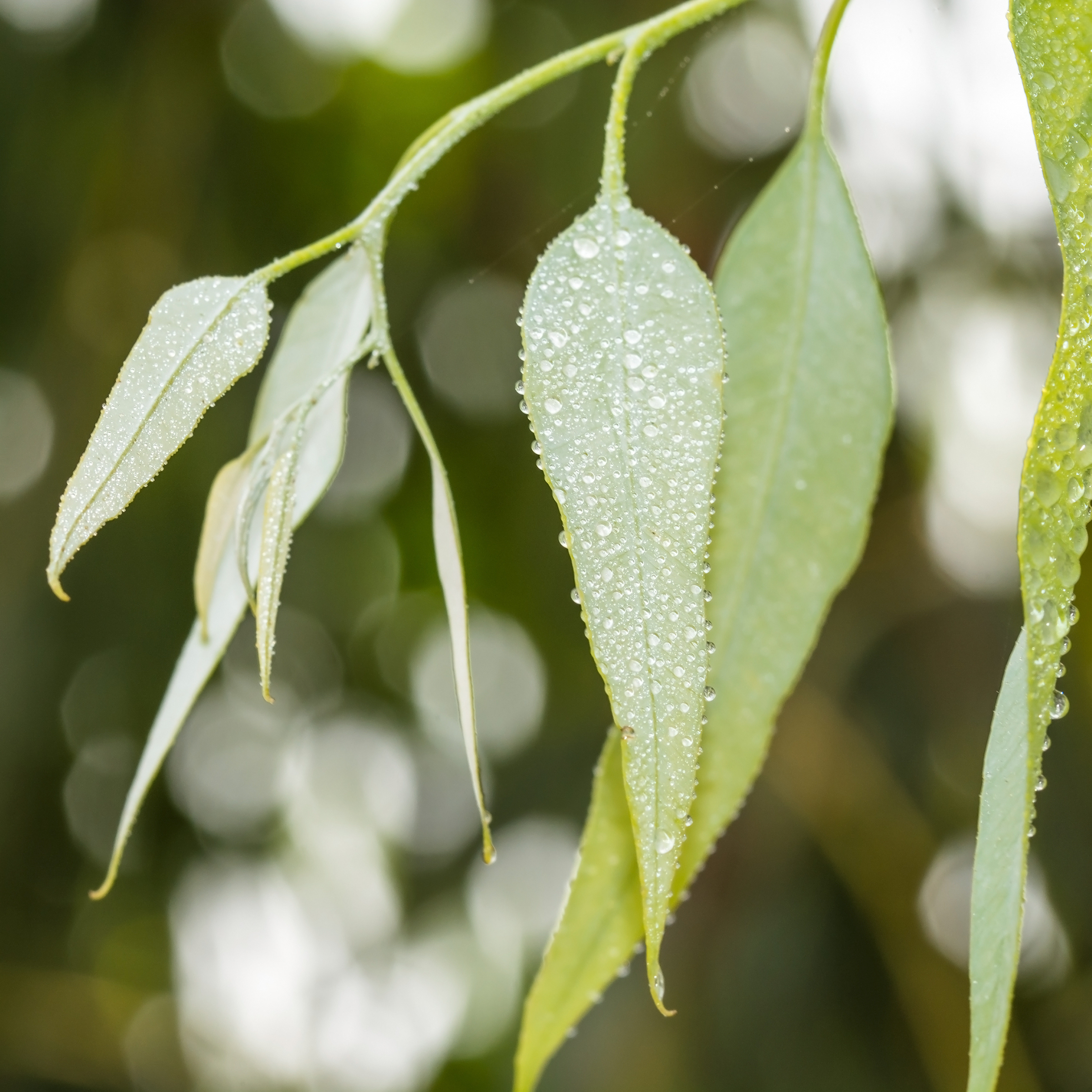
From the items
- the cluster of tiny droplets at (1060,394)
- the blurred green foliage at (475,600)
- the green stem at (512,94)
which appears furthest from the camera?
the blurred green foliage at (475,600)

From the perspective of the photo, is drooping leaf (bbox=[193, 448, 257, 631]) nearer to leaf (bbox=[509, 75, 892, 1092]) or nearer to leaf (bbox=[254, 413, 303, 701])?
leaf (bbox=[254, 413, 303, 701])

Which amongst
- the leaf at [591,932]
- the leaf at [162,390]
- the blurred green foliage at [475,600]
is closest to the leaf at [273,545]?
the leaf at [162,390]

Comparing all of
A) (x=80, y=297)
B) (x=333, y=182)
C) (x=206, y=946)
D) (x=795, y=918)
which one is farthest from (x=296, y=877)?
(x=333, y=182)

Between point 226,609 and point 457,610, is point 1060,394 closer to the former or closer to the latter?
point 457,610

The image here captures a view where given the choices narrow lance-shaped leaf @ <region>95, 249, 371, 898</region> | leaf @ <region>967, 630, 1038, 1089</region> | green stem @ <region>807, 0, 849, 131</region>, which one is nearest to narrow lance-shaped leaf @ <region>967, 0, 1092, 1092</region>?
leaf @ <region>967, 630, 1038, 1089</region>

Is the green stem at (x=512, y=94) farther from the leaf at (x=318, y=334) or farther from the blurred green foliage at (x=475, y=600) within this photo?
the blurred green foliage at (x=475, y=600)

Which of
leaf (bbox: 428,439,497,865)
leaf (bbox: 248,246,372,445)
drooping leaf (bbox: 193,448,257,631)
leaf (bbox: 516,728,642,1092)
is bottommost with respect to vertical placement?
leaf (bbox: 516,728,642,1092)
